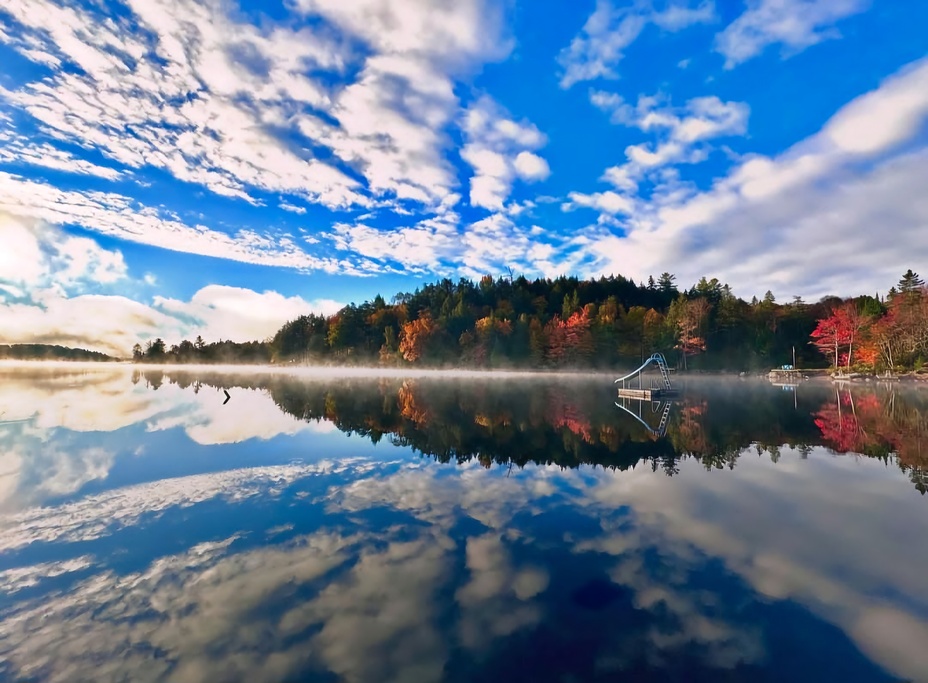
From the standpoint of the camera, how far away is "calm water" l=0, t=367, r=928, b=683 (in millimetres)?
5301

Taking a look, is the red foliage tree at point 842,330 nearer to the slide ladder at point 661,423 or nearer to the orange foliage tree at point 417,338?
the slide ladder at point 661,423

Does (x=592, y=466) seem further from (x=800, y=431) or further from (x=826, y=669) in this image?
(x=800, y=431)

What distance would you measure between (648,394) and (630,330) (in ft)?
205

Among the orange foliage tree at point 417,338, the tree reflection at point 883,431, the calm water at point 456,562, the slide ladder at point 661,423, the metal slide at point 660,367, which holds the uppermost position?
the orange foliage tree at point 417,338

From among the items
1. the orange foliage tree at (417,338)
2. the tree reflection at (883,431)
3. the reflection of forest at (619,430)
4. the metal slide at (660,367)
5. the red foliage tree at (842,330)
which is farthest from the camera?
the orange foliage tree at (417,338)

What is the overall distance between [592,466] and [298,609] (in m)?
10.8

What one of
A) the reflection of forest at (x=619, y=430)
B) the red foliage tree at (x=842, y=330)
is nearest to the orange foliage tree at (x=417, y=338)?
the reflection of forest at (x=619, y=430)

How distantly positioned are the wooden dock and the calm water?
73.2 ft

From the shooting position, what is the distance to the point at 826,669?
5137 mm

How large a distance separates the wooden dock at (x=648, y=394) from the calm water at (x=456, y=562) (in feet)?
73.2

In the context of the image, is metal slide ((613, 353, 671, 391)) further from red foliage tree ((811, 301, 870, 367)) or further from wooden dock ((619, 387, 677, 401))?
red foliage tree ((811, 301, 870, 367))

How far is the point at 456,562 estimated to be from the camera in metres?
7.79

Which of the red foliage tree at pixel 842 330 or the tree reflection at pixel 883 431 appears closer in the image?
the tree reflection at pixel 883 431

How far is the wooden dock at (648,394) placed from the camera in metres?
39.7
